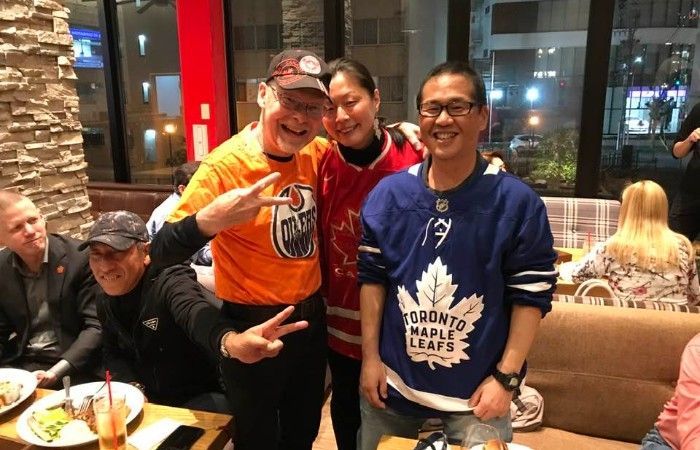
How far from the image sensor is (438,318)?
4.60 ft

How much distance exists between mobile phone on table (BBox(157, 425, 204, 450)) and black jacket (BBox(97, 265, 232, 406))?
31cm

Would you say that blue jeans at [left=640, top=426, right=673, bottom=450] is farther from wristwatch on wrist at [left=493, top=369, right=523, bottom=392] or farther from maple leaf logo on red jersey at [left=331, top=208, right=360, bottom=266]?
maple leaf logo on red jersey at [left=331, top=208, right=360, bottom=266]

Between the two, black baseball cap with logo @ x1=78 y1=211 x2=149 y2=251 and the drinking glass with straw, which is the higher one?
black baseball cap with logo @ x1=78 y1=211 x2=149 y2=251

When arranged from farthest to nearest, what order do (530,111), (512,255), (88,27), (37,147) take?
(88,27), (530,111), (37,147), (512,255)

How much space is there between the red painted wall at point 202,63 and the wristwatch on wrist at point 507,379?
4.58 metres

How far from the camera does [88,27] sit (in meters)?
6.18

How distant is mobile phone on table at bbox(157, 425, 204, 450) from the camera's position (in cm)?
141

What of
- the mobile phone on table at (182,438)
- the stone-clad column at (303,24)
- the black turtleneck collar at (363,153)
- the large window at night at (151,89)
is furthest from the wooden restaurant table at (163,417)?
the large window at night at (151,89)

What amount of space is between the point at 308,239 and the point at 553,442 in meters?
1.30

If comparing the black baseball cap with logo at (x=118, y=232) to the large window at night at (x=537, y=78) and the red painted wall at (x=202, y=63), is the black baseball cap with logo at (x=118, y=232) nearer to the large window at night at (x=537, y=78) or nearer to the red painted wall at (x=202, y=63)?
the large window at night at (x=537, y=78)

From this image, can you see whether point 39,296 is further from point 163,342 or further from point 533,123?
point 533,123

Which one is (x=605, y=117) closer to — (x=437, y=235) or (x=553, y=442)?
(x=553, y=442)

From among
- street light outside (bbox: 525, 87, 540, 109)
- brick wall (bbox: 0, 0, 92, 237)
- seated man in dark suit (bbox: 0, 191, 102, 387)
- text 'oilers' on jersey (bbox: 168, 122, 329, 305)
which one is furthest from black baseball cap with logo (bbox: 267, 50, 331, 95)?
street light outside (bbox: 525, 87, 540, 109)

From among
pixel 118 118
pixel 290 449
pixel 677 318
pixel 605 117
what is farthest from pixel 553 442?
pixel 118 118
